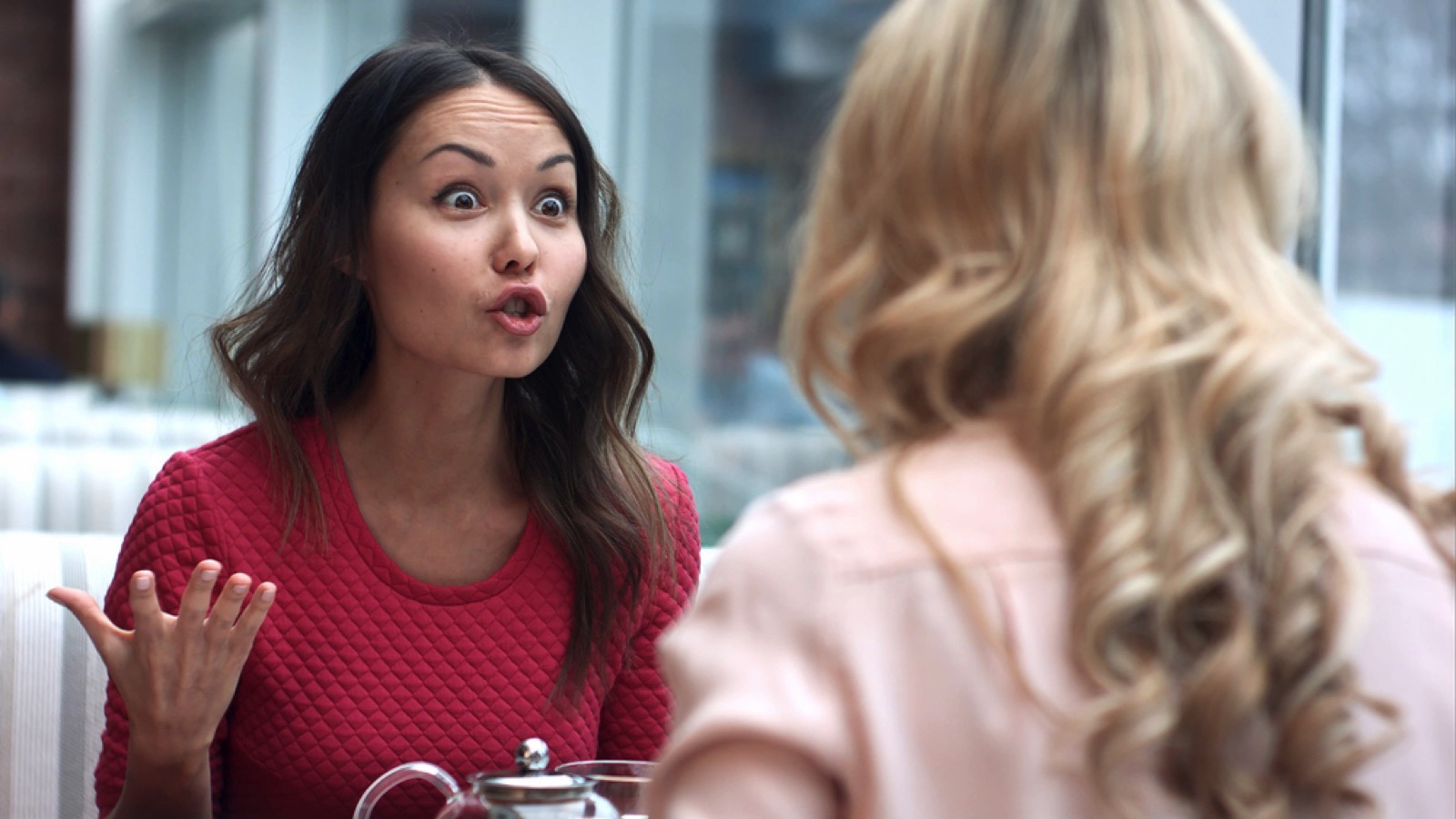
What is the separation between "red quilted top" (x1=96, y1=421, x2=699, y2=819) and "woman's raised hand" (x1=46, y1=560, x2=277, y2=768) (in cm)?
26

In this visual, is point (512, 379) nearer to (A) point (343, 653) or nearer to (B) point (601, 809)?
(A) point (343, 653)

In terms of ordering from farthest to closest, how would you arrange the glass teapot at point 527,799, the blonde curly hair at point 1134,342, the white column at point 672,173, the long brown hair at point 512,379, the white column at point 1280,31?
1. the white column at point 672,173
2. the white column at point 1280,31
3. the long brown hair at point 512,379
4. the glass teapot at point 527,799
5. the blonde curly hair at point 1134,342

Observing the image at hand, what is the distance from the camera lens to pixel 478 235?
139cm

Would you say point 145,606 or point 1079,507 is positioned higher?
point 1079,507

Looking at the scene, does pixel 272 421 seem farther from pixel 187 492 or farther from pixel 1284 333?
pixel 1284 333

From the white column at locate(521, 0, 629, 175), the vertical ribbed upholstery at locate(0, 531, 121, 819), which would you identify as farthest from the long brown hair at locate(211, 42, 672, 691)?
the white column at locate(521, 0, 629, 175)

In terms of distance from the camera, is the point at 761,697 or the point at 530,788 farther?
the point at 530,788

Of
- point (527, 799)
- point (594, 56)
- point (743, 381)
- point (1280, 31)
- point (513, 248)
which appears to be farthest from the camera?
point (594, 56)

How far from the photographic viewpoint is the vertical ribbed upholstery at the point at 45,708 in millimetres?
1563

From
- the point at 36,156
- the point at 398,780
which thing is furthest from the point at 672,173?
the point at 36,156

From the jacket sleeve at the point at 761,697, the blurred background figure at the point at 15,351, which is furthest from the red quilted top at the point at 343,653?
the blurred background figure at the point at 15,351

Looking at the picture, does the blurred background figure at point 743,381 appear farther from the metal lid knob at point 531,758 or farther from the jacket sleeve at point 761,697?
the jacket sleeve at point 761,697

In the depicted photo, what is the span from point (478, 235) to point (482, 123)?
0.12 metres

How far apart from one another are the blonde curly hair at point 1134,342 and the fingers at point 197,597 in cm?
44
